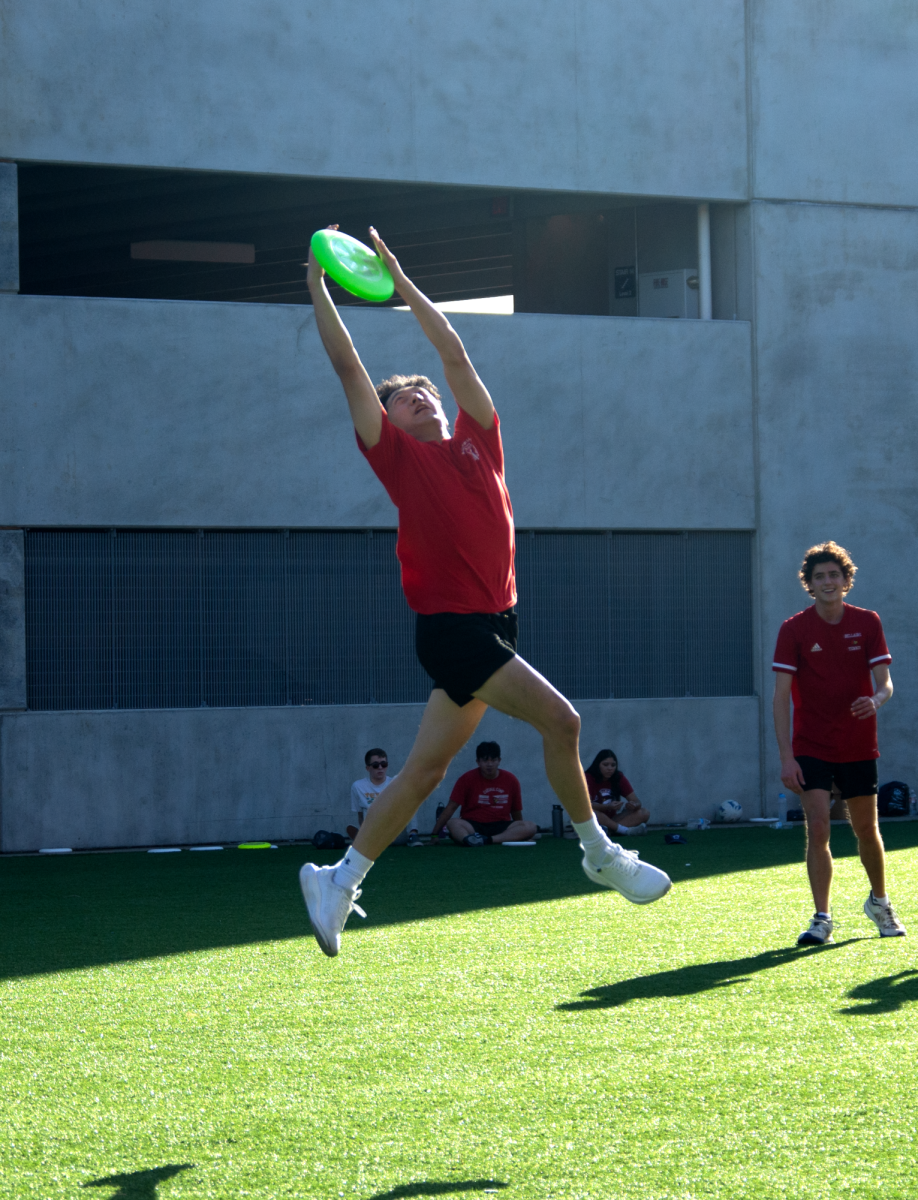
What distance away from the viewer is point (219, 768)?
1524 cm

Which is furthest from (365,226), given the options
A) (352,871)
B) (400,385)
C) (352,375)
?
(352,871)

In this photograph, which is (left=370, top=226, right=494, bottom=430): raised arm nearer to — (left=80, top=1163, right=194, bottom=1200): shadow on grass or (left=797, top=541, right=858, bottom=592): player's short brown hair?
(left=80, top=1163, right=194, bottom=1200): shadow on grass

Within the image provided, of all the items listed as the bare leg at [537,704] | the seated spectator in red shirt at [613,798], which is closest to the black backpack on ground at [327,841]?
the seated spectator in red shirt at [613,798]

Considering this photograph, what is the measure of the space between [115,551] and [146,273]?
8042mm

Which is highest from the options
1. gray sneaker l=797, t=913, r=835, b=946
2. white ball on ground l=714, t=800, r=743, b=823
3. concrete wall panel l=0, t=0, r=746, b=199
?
concrete wall panel l=0, t=0, r=746, b=199

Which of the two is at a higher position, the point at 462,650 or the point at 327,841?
the point at 462,650

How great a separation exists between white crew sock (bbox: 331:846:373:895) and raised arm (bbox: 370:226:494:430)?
157cm

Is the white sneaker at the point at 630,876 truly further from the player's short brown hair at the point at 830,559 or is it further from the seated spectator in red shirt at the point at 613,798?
the seated spectator in red shirt at the point at 613,798

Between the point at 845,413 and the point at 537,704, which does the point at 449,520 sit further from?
the point at 845,413

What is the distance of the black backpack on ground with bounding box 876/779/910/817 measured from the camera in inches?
653

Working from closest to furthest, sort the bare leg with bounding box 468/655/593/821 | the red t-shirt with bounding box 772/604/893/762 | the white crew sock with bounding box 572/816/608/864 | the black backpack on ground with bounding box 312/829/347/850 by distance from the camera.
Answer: the bare leg with bounding box 468/655/593/821 < the white crew sock with bounding box 572/816/608/864 < the red t-shirt with bounding box 772/604/893/762 < the black backpack on ground with bounding box 312/829/347/850

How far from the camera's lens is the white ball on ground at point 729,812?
16.4 metres

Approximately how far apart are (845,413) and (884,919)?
1092 cm

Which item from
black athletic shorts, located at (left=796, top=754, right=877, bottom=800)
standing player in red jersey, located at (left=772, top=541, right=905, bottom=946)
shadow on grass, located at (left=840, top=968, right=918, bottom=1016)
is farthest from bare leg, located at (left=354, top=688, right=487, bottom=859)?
black athletic shorts, located at (left=796, top=754, right=877, bottom=800)
